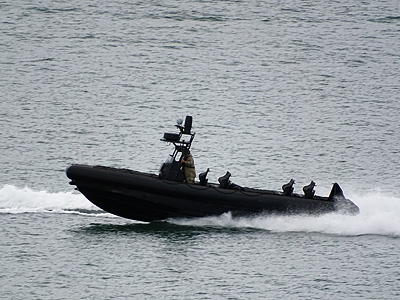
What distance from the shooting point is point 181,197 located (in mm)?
30969

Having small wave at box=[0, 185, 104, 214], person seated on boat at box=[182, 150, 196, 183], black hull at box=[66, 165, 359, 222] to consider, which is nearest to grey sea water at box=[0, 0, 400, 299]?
small wave at box=[0, 185, 104, 214]

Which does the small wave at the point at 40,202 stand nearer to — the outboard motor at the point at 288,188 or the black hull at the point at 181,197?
the black hull at the point at 181,197

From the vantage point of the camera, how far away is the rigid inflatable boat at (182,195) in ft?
101

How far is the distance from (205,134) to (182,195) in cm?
1819

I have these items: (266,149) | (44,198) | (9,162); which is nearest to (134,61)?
(266,149)

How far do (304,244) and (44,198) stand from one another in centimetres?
955

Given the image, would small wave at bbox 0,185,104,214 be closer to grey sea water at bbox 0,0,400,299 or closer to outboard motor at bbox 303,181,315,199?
grey sea water at bbox 0,0,400,299

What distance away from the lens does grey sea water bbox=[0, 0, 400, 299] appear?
94.2 ft

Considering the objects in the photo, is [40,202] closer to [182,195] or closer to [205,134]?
[182,195]

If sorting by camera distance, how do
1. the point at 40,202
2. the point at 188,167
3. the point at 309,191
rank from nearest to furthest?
the point at 309,191, the point at 188,167, the point at 40,202

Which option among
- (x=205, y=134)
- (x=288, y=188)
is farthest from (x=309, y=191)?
(x=205, y=134)

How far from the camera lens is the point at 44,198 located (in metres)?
34.8

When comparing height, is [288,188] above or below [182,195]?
above

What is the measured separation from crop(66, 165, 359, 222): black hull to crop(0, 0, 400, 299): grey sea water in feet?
1.39
